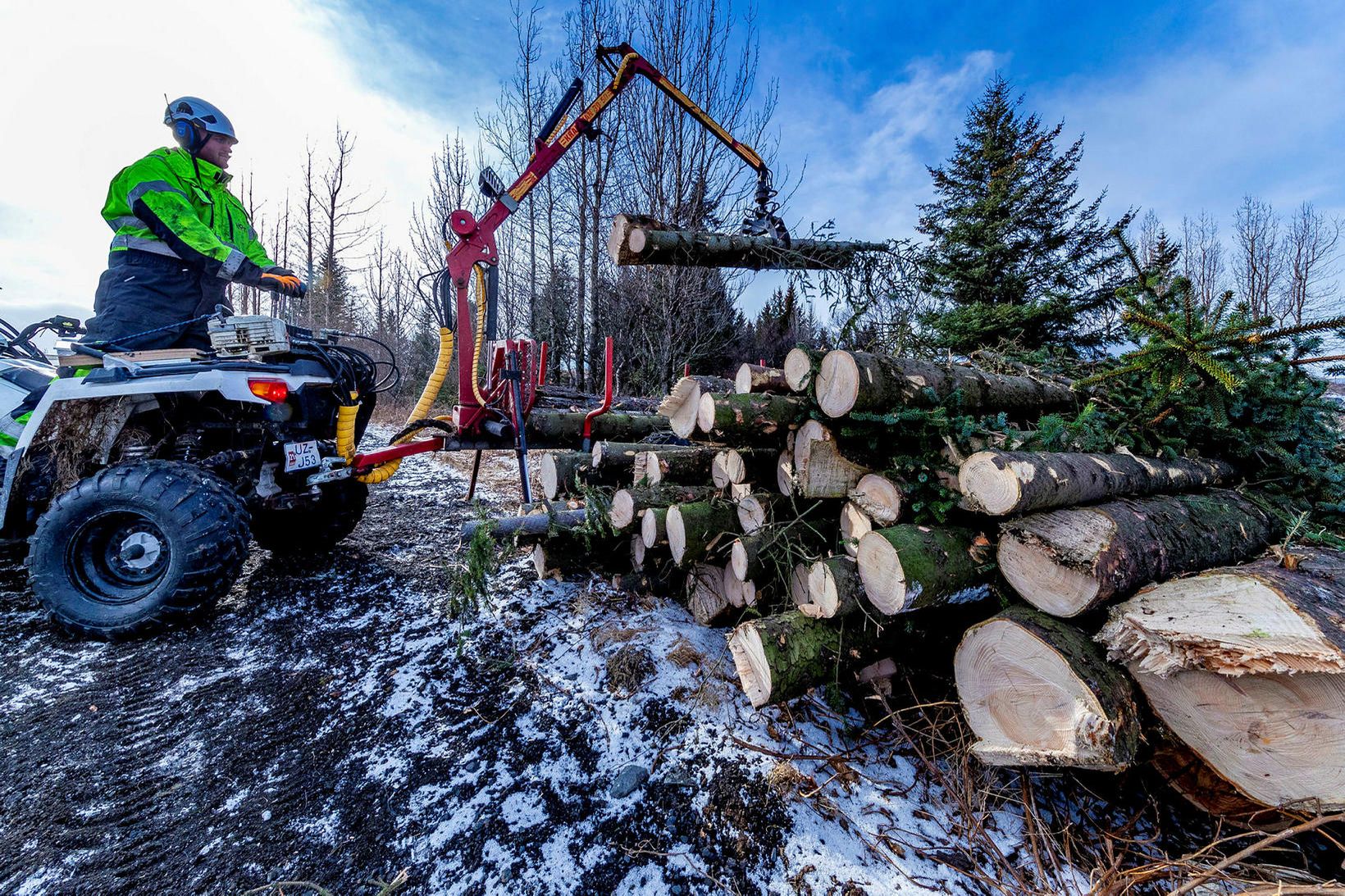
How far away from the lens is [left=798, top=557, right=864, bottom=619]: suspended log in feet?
6.29

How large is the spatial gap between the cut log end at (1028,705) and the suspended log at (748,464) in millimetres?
1249

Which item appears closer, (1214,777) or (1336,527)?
(1214,777)

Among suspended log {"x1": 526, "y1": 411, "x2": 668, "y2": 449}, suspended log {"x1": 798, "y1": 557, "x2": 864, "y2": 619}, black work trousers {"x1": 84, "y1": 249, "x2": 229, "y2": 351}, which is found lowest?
suspended log {"x1": 798, "y1": 557, "x2": 864, "y2": 619}

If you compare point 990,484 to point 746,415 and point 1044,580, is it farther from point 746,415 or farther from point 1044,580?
point 746,415

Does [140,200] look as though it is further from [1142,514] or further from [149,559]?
[1142,514]

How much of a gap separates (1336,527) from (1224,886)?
190cm

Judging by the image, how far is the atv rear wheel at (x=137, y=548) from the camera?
7.80 ft

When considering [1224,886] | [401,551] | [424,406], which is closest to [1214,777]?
[1224,886]

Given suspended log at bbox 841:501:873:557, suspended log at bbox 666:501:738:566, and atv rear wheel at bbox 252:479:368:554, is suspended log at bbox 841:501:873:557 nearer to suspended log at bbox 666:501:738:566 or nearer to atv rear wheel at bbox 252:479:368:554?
suspended log at bbox 666:501:738:566

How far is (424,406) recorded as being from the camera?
4.06 meters

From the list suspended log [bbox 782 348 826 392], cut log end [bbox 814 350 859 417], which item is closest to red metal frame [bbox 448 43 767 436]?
suspended log [bbox 782 348 826 392]

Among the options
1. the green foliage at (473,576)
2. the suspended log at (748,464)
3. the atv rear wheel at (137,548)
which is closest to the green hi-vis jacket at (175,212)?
the atv rear wheel at (137,548)

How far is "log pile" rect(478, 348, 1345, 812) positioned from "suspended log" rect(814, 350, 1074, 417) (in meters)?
0.01

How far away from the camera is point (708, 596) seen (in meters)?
2.69
